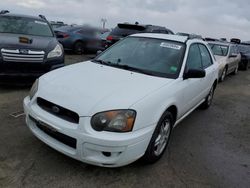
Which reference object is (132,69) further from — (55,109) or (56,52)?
(56,52)

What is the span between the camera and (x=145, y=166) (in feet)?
10.9

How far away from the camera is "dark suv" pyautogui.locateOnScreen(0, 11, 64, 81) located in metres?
5.57

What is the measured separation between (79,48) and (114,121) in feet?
37.1

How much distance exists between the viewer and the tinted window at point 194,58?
4227 millimetres

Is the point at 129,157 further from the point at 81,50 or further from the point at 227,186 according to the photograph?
the point at 81,50

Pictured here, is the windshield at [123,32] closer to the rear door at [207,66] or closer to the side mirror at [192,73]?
the rear door at [207,66]

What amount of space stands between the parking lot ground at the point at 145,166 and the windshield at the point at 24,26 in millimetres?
2318

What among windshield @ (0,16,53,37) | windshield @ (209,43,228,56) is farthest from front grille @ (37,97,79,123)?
windshield @ (209,43,228,56)

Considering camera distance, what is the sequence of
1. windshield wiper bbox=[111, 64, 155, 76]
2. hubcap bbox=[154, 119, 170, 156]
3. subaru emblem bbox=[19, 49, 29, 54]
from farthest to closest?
subaru emblem bbox=[19, 49, 29, 54] < windshield wiper bbox=[111, 64, 155, 76] < hubcap bbox=[154, 119, 170, 156]

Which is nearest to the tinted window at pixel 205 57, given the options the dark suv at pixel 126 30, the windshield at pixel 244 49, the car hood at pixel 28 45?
the car hood at pixel 28 45

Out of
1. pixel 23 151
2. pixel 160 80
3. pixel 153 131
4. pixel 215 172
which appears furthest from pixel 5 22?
pixel 215 172

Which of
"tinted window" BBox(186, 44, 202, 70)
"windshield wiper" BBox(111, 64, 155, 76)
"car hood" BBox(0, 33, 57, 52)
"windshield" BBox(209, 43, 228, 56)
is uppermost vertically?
"tinted window" BBox(186, 44, 202, 70)

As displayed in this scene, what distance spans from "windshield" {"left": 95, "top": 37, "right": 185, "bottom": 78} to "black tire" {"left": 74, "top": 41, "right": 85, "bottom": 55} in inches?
360

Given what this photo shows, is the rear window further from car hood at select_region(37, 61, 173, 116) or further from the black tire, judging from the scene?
car hood at select_region(37, 61, 173, 116)
